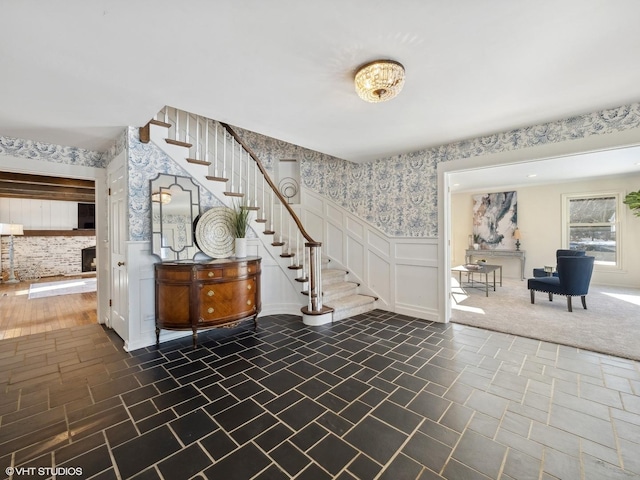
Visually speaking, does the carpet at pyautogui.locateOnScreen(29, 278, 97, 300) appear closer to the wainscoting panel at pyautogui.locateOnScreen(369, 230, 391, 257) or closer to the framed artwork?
the wainscoting panel at pyautogui.locateOnScreen(369, 230, 391, 257)

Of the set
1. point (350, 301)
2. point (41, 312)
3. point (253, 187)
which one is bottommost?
point (41, 312)

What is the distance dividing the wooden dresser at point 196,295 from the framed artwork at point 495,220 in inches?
285

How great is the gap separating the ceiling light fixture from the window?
24.0 feet

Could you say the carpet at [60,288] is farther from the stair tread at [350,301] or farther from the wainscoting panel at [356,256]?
the wainscoting panel at [356,256]

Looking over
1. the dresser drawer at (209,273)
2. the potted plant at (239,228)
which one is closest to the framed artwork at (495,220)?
the potted plant at (239,228)

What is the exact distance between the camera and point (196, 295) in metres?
2.93

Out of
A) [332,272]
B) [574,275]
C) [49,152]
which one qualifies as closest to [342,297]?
[332,272]

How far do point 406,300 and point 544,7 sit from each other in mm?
3494

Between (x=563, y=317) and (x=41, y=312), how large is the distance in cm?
814

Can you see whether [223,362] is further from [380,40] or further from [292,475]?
[380,40]

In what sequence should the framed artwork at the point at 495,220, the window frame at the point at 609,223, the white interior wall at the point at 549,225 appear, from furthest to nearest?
the framed artwork at the point at 495,220, the window frame at the point at 609,223, the white interior wall at the point at 549,225

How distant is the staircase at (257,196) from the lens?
136 inches

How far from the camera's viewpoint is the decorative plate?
11.3ft

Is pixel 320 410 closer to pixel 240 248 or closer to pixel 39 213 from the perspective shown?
pixel 240 248
